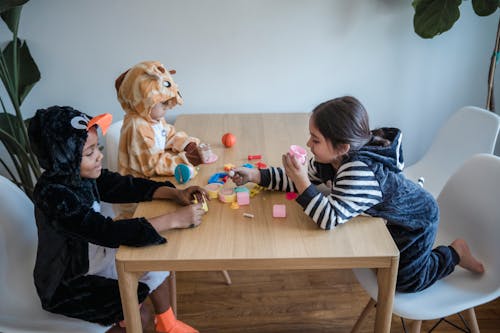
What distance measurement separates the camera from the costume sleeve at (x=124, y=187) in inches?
53.9

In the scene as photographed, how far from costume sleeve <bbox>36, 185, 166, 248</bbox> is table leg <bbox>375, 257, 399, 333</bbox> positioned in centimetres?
64

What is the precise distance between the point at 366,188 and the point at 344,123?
0.66 ft

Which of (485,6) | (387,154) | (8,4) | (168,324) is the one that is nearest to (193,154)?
(168,324)

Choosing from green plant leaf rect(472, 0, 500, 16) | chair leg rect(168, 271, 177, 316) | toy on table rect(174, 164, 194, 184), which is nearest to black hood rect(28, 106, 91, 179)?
toy on table rect(174, 164, 194, 184)

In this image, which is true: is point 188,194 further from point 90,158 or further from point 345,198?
point 345,198

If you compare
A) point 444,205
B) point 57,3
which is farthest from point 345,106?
point 57,3

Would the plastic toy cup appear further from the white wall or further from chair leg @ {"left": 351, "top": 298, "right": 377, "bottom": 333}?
the white wall

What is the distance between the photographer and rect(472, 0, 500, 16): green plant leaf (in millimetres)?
1882

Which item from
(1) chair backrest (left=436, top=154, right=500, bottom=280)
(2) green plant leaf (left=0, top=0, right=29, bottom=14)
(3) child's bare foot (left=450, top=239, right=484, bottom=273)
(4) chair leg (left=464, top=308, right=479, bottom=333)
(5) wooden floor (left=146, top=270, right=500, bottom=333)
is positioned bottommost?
(5) wooden floor (left=146, top=270, right=500, bottom=333)

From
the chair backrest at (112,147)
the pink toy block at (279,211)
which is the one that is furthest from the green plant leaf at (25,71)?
the pink toy block at (279,211)

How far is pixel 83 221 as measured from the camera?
1.18 meters

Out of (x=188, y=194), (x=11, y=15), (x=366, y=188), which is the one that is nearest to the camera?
(x=366, y=188)

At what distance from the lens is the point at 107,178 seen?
57.2 inches

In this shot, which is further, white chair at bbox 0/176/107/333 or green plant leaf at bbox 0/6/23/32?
green plant leaf at bbox 0/6/23/32
